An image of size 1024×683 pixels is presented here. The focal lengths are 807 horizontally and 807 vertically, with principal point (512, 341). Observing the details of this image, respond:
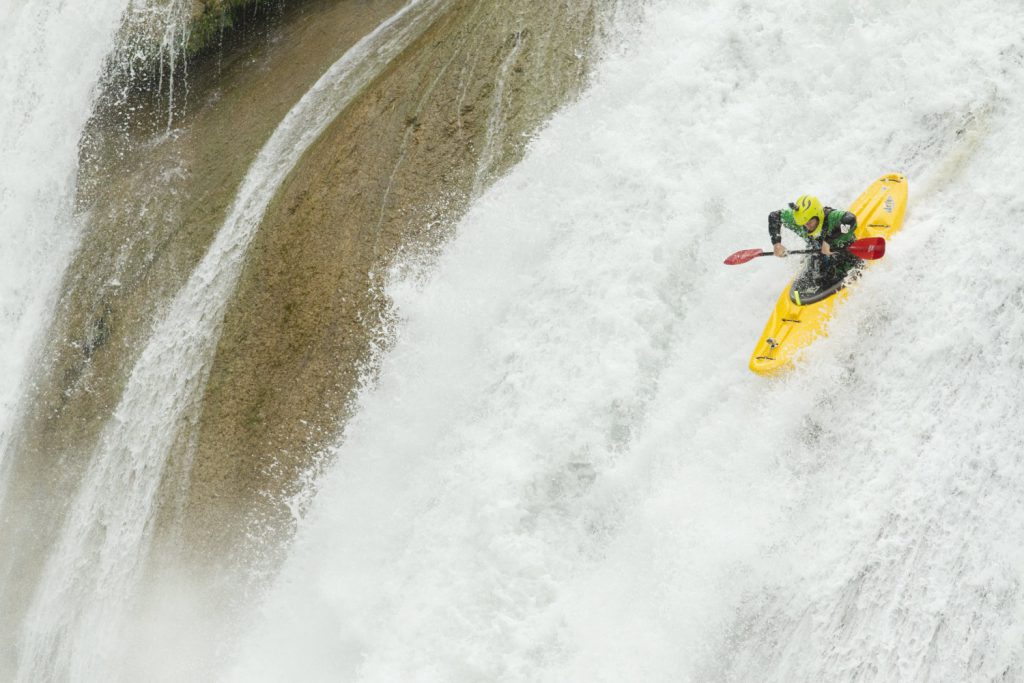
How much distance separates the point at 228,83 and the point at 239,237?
130 inches

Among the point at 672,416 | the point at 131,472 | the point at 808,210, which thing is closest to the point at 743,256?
the point at 808,210

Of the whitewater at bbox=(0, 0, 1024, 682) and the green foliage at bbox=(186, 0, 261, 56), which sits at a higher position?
the green foliage at bbox=(186, 0, 261, 56)

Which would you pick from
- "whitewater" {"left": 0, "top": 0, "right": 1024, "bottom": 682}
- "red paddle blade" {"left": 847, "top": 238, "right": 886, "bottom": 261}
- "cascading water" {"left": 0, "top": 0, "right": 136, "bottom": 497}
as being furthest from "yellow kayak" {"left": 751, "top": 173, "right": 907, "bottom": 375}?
"cascading water" {"left": 0, "top": 0, "right": 136, "bottom": 497}

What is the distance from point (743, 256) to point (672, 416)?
189 cm

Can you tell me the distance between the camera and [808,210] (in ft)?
26.8

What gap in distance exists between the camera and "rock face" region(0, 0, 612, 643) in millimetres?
10523

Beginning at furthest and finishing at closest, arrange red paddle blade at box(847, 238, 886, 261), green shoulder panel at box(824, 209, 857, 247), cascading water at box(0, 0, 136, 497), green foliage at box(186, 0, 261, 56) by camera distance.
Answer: cascading water at box(0, 0, 136, 497) → green foliage at box(186, 0, 261, 56) → green shoulder panel at box(824, 209, 857, 247) → red paddle blade at box(847, 238, 886, 261)

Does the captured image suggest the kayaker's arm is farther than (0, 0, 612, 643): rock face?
No

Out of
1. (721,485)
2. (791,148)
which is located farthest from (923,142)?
(721,485)

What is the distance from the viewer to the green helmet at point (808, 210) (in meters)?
8.16

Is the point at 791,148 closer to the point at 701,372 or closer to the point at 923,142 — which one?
the point at 923,142

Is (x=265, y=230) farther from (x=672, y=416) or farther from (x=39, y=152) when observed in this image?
(x=672, y=416)

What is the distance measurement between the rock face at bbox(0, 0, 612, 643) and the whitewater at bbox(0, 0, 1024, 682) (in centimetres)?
41

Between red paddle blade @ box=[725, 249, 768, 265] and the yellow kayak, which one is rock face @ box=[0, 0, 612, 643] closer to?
red paddle blade @ box=[725, 249, 768, 265]
